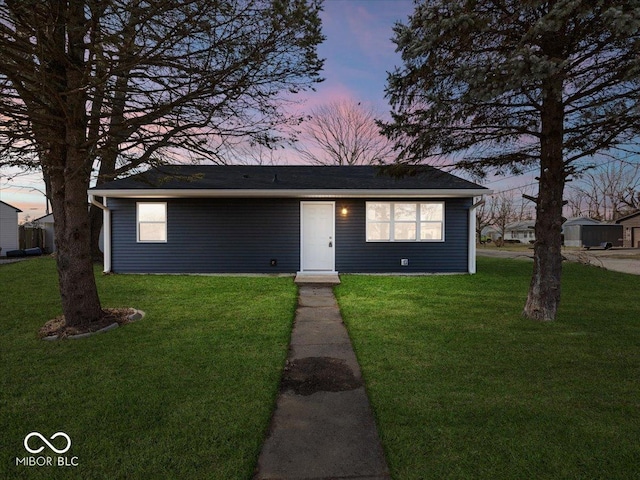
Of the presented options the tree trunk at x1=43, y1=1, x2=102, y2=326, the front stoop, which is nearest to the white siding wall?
the front stoop

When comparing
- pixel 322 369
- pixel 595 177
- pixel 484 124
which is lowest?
pixel 322 369

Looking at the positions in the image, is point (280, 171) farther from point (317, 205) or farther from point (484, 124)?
point (484, 124)

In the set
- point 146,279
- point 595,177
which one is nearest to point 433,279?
point 146,279

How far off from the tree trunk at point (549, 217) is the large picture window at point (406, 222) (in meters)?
5.23

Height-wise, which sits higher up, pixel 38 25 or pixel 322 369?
pixel 38 25

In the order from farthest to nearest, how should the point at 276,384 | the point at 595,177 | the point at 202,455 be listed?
1. the point at 595,177
2. the point at 276,384
3. the point at 202,455

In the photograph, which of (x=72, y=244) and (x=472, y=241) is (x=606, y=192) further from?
(x=72, y=244)

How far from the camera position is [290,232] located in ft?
34.1

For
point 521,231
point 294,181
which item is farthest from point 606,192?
point 294,181

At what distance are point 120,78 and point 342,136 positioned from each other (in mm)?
20367

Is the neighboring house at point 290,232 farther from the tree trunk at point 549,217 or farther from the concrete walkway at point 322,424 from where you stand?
the concrete walkway at point 322,424

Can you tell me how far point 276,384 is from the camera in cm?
313

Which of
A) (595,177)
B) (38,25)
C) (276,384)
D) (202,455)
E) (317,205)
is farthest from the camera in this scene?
(595,177)

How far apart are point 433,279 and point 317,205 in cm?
394
